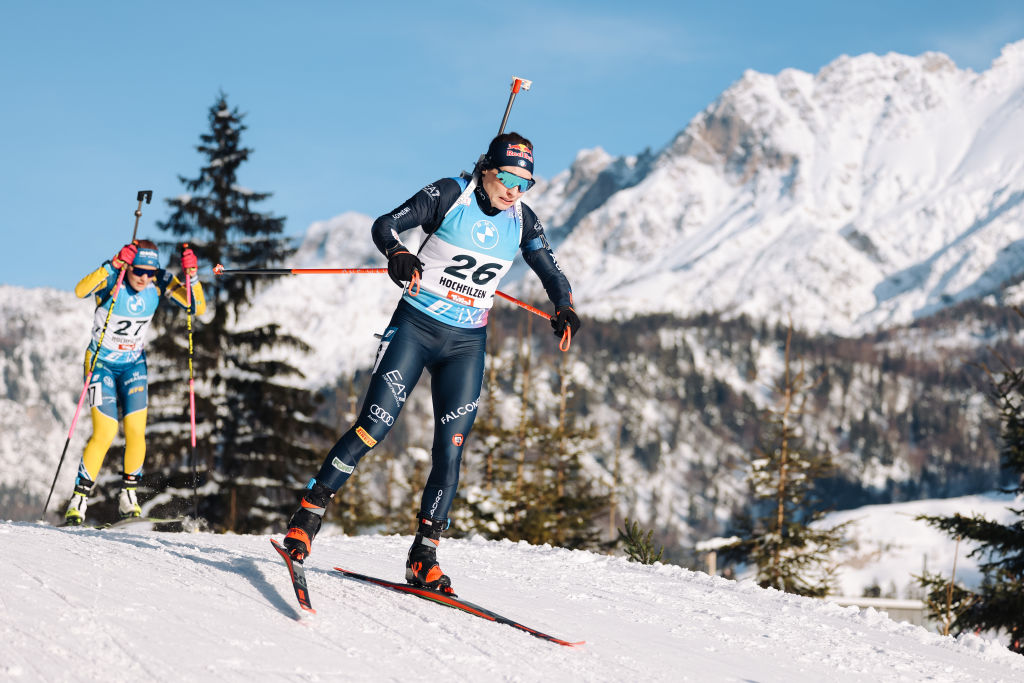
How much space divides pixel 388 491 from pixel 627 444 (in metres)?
167

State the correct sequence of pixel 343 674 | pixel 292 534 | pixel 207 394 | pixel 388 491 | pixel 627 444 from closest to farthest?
1. pixel 343 674
2. pixel 292 534
3. pixel 207 394
4. pixel 388 491
5. pixel 627 444

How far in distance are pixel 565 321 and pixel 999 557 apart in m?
11.7

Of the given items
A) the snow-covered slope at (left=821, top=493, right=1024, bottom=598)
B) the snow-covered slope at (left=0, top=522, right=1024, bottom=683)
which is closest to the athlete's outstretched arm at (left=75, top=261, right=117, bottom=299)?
the snow-covered slope at (left=0, top=522, right=1024, bottom=683)

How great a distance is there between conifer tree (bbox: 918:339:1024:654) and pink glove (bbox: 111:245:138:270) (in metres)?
10.9

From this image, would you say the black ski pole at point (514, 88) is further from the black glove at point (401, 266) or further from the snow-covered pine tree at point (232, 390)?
the snow-covered pine tree at point (232, 390)

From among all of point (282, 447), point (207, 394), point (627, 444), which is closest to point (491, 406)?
point (282, 447)

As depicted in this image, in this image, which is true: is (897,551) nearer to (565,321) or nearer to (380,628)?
(565,321)

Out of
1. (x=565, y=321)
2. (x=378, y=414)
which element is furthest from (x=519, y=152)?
(x=378, y=414)

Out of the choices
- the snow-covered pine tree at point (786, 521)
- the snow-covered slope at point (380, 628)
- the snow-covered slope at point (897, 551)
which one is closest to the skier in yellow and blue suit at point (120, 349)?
the snow-covered slope at point (380, 628)

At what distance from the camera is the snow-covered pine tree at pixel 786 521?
20781mm

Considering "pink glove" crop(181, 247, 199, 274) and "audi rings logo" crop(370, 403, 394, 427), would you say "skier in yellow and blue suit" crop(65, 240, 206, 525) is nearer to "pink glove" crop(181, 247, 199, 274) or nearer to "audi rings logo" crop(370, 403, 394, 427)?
"pink glove" crop(181, 247, 199, 274)

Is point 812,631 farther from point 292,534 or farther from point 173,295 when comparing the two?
point 173,295

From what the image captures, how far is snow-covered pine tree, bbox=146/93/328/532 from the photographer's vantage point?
24219 millimetres

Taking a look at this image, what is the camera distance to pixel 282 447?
25.2 metres
